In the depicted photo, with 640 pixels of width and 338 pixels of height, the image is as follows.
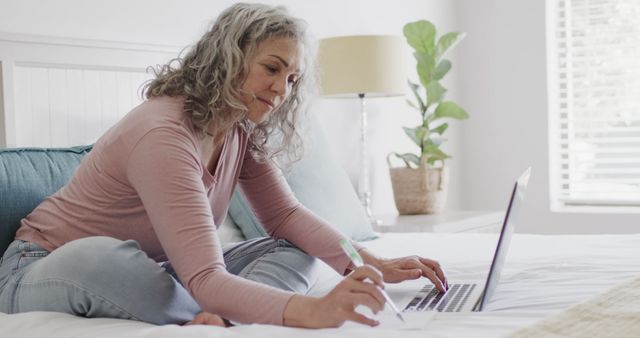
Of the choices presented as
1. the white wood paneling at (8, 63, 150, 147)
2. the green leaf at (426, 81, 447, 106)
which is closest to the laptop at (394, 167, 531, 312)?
the white wood paneling at (8, 63, 150, 147)

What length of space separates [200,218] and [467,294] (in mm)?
A: 522

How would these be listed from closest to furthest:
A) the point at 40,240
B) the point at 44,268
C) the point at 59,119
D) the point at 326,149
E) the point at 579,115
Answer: the point at 44,268 → the point at 40,240 → the point at 59,119 → the point at 326,149 → the point at 579,115

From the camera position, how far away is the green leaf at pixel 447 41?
3594 mm

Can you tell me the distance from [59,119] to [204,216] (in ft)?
3.42

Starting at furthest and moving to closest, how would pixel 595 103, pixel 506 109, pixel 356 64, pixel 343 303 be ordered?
pixel 506 109 < pixel 595 103 < pixel 356 64 < pixel 343 303

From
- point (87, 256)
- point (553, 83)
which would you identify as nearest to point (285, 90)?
point (87, 256)

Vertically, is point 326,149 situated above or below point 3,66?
→ below

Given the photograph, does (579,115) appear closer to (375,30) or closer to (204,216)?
(375,30)

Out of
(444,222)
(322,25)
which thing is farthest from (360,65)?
(444,222)

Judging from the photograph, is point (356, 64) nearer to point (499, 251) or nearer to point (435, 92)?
point (435, 92)

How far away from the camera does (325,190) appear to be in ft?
8.45

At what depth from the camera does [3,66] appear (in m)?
2.12

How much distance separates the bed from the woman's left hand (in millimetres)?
32

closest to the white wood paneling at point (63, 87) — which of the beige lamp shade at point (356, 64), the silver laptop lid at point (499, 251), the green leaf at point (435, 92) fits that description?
the beige lamp shade at point (356, 64)
